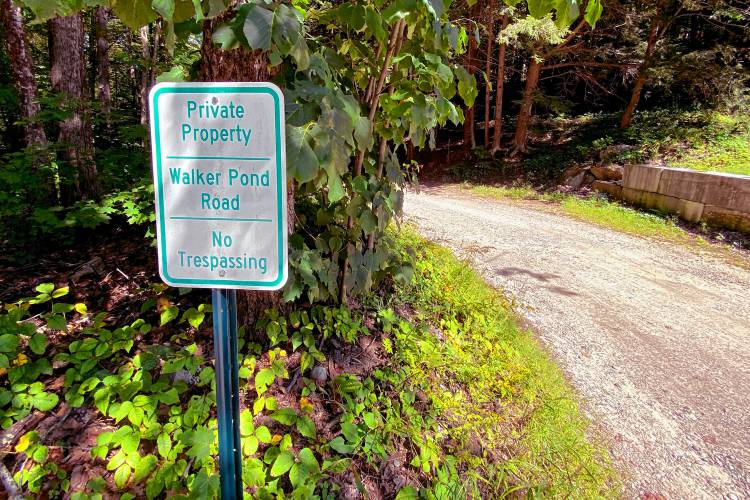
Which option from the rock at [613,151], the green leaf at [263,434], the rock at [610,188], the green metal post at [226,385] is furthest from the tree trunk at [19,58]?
the rock at [613,151]

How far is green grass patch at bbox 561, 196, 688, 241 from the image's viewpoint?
7.44 metres

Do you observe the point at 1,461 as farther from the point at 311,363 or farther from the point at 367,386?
the point at 367,386

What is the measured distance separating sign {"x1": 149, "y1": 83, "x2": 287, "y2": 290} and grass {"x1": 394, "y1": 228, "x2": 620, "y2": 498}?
64.5 inches

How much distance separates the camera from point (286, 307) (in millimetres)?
2496

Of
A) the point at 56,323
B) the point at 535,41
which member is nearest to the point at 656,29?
the point at 535,41

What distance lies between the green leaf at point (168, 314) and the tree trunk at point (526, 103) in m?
12.1

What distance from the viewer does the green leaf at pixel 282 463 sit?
177cm

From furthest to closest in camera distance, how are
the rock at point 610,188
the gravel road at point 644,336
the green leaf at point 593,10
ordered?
the rock at point 610,188 → the gravel road at point 644,336 → the green leaf at point 593,10

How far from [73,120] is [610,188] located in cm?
1023

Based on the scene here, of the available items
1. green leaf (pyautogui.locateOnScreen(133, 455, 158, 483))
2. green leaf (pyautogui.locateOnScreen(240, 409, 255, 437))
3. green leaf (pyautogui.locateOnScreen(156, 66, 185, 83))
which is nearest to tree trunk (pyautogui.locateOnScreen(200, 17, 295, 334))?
green leaf (pyautogui.locateOnScreen(156, 66, 185, 83))

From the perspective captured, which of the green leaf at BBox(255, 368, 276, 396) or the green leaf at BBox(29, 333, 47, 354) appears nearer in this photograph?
the green leaf at BBox(29, 333, 47, 354)

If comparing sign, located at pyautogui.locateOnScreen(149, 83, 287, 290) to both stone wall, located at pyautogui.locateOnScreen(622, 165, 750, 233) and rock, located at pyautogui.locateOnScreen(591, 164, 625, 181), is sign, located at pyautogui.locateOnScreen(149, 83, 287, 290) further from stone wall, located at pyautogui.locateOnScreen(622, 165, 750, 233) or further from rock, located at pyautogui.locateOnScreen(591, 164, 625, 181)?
rock, located at pyautogui.locateOnScreen(591, 164, 625, 181)

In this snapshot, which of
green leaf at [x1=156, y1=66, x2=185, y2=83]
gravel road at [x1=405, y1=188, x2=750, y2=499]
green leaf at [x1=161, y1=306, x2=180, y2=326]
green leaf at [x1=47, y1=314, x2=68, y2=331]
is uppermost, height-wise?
green leaf at [x1=156, y1=66, x2=185, y2=83]

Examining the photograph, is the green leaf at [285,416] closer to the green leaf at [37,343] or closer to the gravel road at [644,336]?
the green leaf at [37,343]
